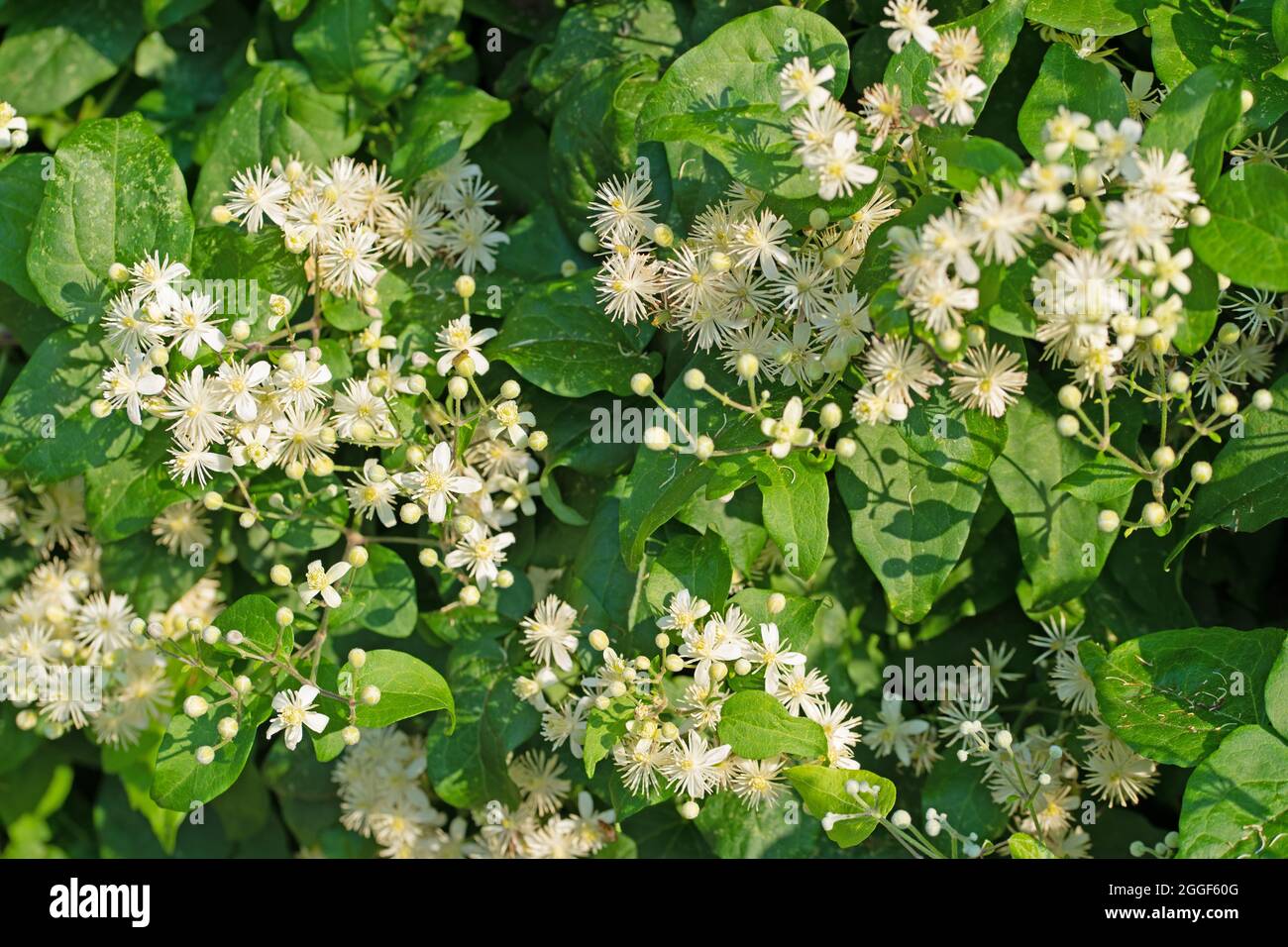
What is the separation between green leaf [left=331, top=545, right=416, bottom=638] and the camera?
6.04ft

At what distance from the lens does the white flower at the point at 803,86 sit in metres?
1.39

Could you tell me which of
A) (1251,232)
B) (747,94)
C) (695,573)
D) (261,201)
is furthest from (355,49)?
(1251,232)

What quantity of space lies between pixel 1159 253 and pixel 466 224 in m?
1.12

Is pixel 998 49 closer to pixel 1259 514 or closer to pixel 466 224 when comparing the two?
pixel 1259 514

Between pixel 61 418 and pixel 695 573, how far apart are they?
110 centimetres

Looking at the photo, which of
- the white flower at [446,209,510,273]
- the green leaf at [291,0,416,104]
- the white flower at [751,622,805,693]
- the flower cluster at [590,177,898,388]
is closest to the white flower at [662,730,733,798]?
the white flower at [751,622,805,693]

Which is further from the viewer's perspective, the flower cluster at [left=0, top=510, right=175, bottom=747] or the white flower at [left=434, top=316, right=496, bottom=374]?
the flower cluster at [left=0, top=510, right=175, bottom=747]

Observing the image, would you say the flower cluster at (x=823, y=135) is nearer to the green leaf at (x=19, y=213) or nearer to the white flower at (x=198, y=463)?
the white flower at (x=198, y=463)

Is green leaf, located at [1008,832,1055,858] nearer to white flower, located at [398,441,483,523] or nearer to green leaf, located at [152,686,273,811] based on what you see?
white flower, located at [398,441,483,523]

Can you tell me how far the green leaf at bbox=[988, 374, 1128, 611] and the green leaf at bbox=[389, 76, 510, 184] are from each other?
102cm

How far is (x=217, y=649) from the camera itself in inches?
68.2

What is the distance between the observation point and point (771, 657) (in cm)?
163
